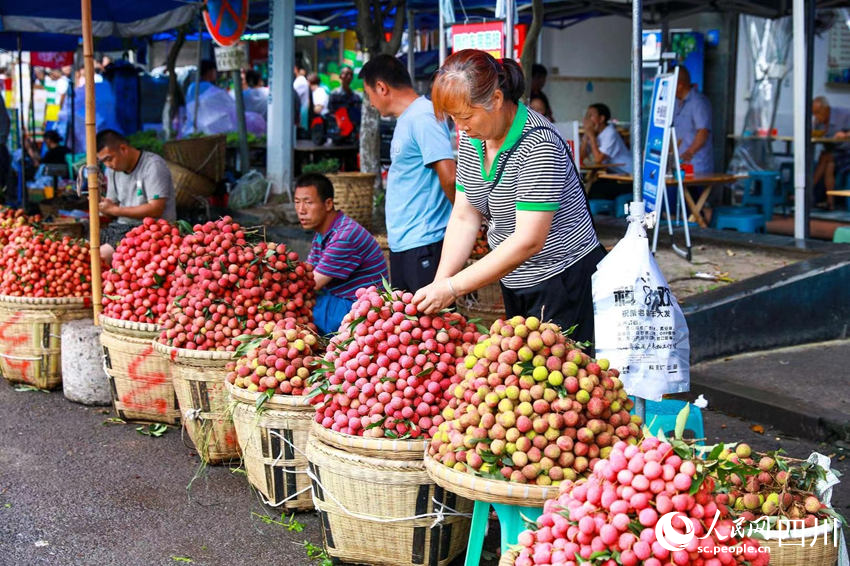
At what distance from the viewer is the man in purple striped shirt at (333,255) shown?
17.6 ft

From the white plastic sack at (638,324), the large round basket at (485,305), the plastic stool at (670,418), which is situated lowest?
the plastic stool at (670,418)

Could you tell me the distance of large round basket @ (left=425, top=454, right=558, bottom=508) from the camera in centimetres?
302

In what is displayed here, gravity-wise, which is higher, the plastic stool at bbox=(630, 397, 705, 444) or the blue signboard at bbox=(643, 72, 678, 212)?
the blue signboard at bbox=(643, 72, 678, 212)

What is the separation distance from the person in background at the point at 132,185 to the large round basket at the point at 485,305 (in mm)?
2508

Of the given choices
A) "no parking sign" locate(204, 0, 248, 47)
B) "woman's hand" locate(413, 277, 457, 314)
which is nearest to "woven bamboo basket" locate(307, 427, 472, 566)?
"woman's hand" locate(413, 277, 457, 314)

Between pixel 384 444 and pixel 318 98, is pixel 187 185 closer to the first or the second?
pixel 384 444

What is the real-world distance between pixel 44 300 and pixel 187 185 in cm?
425

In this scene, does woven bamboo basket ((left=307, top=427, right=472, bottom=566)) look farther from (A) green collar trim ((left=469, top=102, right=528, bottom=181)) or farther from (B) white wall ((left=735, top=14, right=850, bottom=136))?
(B) white wall ((left=735, top=14, right=850, bottom=136))

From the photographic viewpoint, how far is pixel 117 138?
23.7ft

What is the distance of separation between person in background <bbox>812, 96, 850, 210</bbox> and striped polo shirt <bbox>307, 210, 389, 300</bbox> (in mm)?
8051

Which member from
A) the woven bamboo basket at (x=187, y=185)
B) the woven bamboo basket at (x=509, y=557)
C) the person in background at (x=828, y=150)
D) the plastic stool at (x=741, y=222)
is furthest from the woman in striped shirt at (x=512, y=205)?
the person in background at (x=828, y=150)

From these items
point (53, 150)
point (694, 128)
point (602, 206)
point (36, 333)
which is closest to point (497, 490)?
point (36, 333)

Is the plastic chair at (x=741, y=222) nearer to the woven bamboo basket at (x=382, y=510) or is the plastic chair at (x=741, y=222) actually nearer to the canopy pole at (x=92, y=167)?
the canopy pole at (x=92, y=167)

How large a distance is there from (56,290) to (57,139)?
393 inches
